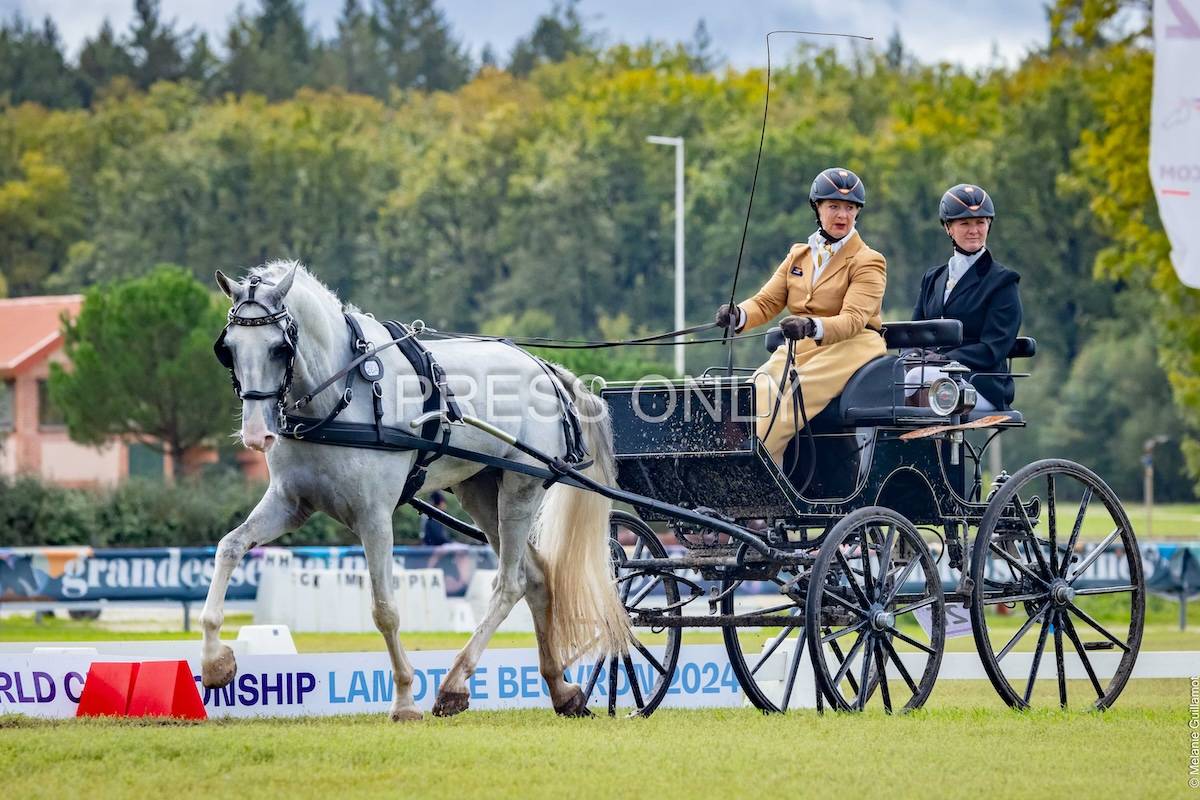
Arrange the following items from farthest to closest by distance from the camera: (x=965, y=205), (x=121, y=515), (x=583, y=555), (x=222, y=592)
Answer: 1. (x=121, y=515)
2. (x=965, y=205)
3. (x=583, y=555)
4. (x=222, y=592)

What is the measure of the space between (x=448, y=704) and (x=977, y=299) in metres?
3.86

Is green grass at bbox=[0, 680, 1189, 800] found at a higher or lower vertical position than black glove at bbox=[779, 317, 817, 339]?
lower

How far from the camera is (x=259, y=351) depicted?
8.62 metres

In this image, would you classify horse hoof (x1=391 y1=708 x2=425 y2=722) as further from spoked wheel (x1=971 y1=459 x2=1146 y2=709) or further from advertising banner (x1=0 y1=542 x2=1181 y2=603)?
advertising banner (x1=0 y1=542 x2=1181 y2=603)

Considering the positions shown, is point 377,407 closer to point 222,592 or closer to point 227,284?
point 227,284

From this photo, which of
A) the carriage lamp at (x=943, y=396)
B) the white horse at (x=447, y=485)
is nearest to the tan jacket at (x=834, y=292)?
the carriage lamp at (x=943, y=396)

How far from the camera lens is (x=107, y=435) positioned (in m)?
40.9

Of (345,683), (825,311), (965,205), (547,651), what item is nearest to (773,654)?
(547,651)

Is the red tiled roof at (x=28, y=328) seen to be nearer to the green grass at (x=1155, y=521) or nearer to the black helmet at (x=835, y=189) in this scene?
the green grass at (x=1155, y=521)

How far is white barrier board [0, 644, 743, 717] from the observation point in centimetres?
946

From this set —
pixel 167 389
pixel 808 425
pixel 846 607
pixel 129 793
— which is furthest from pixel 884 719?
pixel 167 389

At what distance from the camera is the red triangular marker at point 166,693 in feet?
29.5

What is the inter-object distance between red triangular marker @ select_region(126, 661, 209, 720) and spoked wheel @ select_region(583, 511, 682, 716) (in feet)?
6.96

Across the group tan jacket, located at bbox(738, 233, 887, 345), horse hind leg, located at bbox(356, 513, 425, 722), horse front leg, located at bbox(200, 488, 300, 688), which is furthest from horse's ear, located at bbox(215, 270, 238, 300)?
tan jacket, located at bbox(738, 233, 887, 345)
